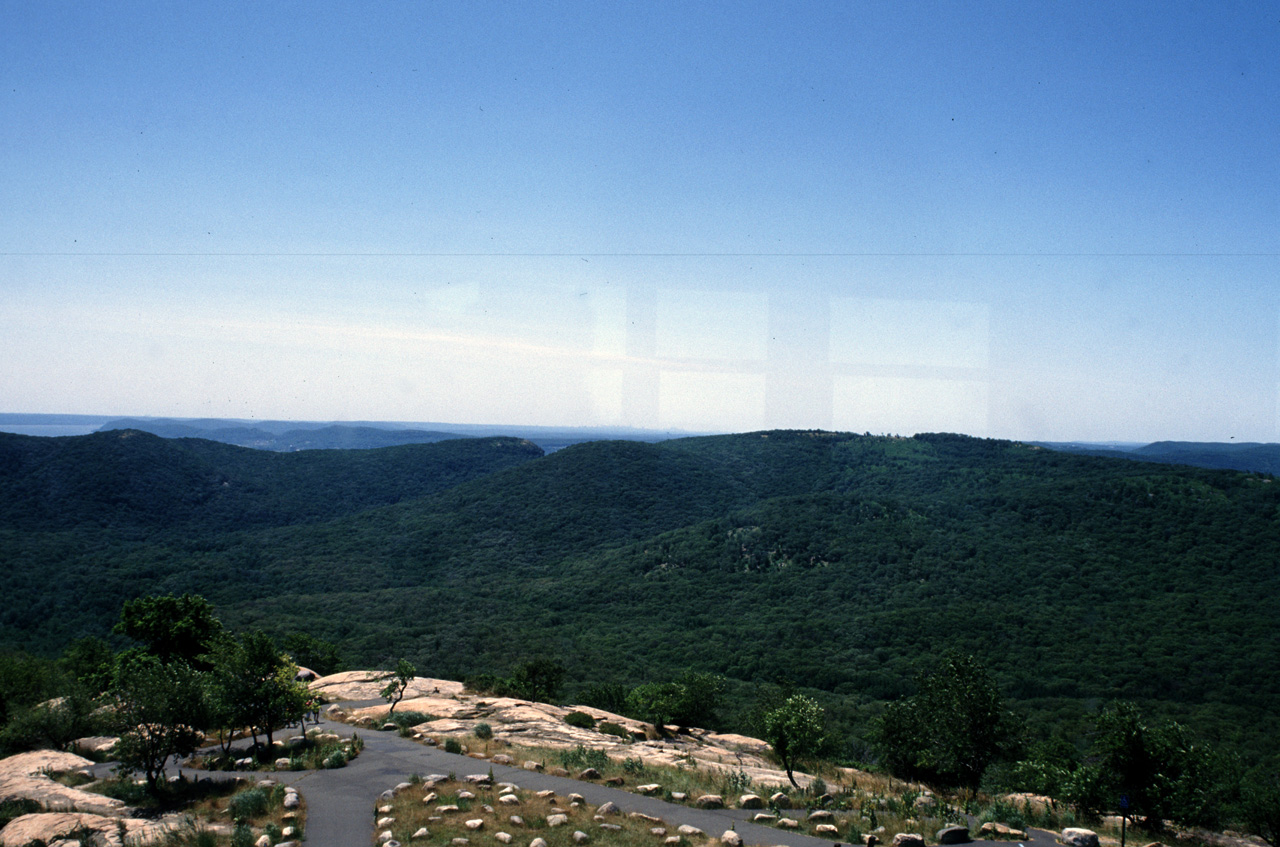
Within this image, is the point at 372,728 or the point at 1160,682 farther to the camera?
the point at 1160,682

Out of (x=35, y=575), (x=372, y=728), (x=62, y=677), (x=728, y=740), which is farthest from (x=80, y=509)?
(x=728, y=740)

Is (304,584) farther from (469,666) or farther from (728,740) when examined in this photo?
(728,740)

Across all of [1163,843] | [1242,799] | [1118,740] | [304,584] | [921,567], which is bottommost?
[304,584]

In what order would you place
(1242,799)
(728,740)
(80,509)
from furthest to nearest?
(80,509) → (728,740) → (1242,799)

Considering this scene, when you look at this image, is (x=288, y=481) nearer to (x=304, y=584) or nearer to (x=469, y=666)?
(x=304, y=584)

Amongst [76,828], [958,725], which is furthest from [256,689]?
[958,725]

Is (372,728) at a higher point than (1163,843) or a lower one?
lower

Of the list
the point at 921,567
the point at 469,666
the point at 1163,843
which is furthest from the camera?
the point at 921,567
